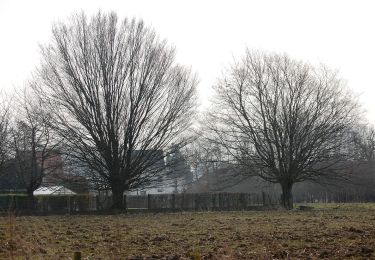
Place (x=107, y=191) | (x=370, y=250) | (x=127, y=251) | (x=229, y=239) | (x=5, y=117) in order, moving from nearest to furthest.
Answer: (x=370, y=250)
(x=127, y=251)
(x=229, y=239)
(x=107, y=191)
(x=5, y=117)

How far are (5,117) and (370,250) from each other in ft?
130

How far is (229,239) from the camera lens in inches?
495

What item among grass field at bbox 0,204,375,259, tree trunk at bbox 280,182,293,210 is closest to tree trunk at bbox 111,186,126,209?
tree trunk at bbox 280,182,293,210

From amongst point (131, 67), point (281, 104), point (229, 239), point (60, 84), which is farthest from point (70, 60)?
point (229, 239)

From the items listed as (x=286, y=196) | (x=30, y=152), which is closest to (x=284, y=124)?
(x=286, y=196)

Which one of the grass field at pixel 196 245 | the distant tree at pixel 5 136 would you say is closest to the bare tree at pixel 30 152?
the distant tree at pixel 5 136

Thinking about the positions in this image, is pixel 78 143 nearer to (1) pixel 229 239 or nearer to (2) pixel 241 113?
(2) pixel 241 113

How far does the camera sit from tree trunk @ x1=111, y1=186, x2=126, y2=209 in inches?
1336

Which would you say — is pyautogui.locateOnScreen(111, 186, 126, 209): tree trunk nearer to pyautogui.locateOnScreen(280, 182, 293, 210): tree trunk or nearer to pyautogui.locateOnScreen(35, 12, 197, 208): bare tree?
pyautogui.locateOnScreen(35, 12, 197, 208): bare tree

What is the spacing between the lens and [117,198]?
34.2m

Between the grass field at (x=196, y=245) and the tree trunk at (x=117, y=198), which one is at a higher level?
the tree trunk at (x=117, y=198)

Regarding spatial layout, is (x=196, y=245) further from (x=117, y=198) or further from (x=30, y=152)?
(x=30, y=152)

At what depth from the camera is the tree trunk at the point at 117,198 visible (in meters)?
33.9

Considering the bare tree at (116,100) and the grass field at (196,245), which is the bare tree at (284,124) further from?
the grass field at (196,245)
